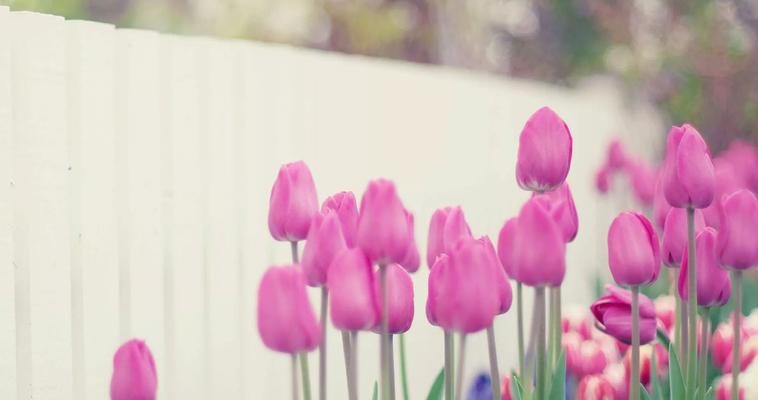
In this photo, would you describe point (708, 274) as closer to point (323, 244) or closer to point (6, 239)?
point (323, 244)

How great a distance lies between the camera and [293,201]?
3.79 ft

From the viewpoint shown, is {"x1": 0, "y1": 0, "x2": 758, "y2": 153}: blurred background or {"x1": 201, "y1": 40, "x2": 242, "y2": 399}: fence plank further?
{"x1": 0, "y1": 0, "x2": 758, "y2": 153}: blurred background

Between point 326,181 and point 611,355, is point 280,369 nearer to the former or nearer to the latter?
point 326,181

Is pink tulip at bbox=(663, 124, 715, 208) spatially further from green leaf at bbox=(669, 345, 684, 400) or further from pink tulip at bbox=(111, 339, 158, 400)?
pink tulip at bbox=(111, 339, 158, 400)

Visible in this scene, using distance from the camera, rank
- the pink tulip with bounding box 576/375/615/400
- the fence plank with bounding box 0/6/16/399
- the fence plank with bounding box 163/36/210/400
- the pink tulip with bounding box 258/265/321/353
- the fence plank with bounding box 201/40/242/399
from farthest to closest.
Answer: the fence plank with bounding box 201/40/242/399, the fence plank with bounding box 163/36/210/400, the pink tulip with bounding box 576/375/615/400, the fence plank with bounding box 0/6/16/399, the pink tulip with bounding box 258/265/321/353

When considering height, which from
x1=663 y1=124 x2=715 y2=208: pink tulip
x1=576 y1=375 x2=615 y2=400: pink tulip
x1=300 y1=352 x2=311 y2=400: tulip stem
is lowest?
x1=576 y1=375 x2=615 y2=400: pink tulip

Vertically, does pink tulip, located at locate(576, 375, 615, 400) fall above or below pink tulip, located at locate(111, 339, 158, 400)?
below

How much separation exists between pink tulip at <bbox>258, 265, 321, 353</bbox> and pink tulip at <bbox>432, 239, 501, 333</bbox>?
0.14 m

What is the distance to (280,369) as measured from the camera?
7.64ft

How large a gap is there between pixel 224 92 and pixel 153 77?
0.29m

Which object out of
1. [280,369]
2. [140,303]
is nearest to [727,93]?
[280,369]

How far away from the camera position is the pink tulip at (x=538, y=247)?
997 mm

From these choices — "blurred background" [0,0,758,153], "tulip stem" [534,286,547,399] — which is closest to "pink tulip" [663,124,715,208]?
"tulip stem" [534,286,547,399]

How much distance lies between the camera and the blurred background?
6.48 metres
